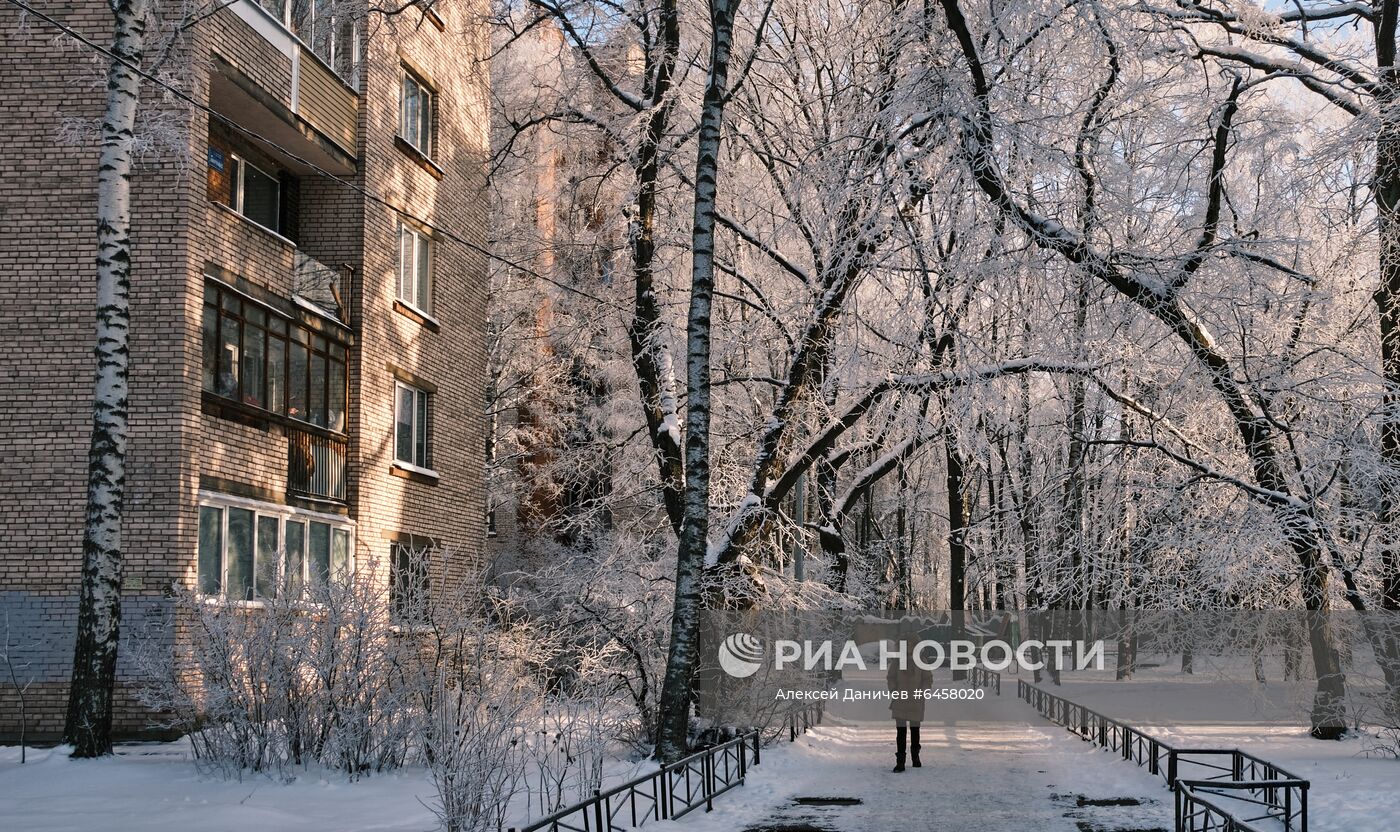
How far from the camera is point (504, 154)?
2156 centimetres

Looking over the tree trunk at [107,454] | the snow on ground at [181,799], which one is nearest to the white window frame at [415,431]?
the tree trunk at [107,454]

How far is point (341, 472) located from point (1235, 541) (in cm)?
1511

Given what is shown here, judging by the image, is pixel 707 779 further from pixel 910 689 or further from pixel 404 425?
pixel 404 425

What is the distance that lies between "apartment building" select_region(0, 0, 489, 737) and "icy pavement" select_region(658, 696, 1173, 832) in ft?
15.1

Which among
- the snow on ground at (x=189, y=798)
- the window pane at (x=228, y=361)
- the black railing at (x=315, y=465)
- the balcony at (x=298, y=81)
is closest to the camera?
the snow on ground at (x=189, y=798)

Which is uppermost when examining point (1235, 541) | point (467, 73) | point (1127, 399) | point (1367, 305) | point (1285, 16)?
point (467, 73)

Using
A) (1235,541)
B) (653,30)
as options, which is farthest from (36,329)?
(1235,541)

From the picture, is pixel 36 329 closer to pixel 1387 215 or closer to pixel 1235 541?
pixel 1235 541

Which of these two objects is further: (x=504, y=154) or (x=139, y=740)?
(x=504, y=154)

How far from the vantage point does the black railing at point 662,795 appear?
32.2 ft

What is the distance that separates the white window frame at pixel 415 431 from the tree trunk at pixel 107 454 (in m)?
10.3

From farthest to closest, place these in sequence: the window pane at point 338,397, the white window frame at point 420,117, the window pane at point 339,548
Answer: the white window frame at point 420,117 < the window pane at point 338,397 < the window pane at point 339,548

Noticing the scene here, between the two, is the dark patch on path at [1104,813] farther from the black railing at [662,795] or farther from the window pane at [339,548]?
the window pane at [339,548]

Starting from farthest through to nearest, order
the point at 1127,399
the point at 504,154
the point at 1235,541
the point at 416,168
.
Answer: the point at 416,168
the point at 504,154
the point at 1127,399
the point at 1235,541
